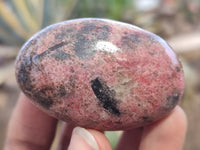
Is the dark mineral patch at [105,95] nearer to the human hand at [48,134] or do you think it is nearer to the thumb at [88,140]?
the thumb at [88,140]

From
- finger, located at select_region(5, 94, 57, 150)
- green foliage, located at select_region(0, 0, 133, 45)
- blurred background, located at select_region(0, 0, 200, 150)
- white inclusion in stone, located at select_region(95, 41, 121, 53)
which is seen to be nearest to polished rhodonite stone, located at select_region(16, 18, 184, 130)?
white inclusion in stone, located at select_region(95, 41, 121, 53)

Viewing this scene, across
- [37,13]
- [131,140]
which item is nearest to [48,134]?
[131,140]

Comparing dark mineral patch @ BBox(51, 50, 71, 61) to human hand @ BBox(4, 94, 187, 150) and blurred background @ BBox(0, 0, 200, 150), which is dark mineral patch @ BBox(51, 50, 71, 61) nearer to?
human hand @ BBox(4, 94, 187, 150)

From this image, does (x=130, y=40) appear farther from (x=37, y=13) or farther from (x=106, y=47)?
(x=37, y=13)

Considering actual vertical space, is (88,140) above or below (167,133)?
above


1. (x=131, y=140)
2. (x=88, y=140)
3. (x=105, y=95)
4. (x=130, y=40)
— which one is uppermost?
(x=130, y=40)

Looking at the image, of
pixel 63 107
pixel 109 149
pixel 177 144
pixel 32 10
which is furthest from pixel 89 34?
pixel 32 10
